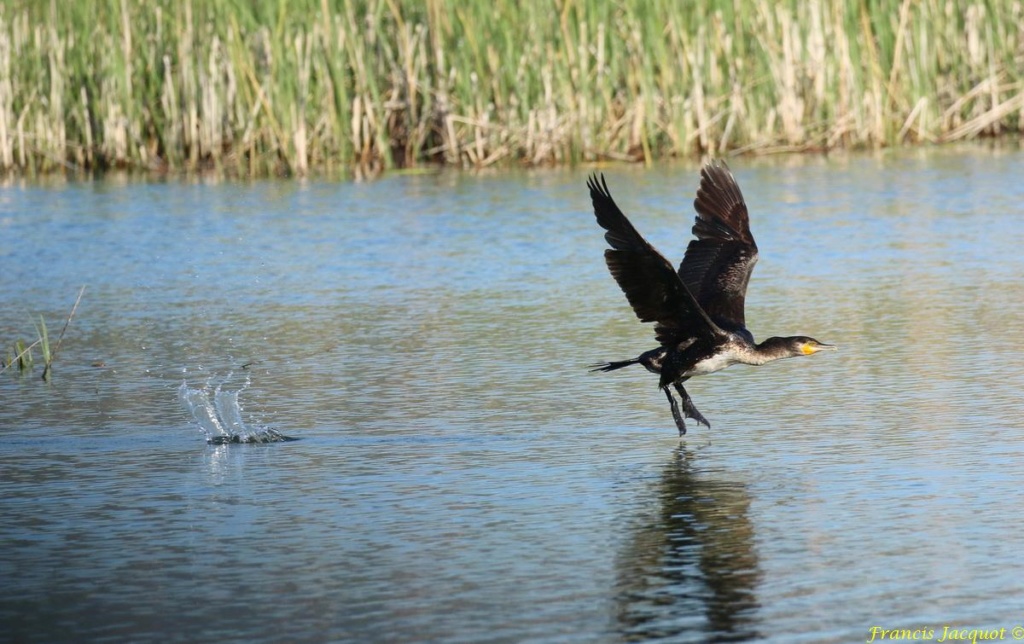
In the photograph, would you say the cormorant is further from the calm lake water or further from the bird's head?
the calm lake water

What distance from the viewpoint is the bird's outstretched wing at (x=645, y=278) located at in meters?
6.59

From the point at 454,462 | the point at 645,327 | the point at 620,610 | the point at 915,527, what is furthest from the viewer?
the point at 645,327

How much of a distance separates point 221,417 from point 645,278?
197cm

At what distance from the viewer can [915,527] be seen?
537cm

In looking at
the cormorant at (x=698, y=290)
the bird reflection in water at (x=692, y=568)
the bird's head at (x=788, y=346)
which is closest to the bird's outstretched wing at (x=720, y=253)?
the cormorant at (x=698, y=290)

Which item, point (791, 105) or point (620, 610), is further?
point (791, 105)

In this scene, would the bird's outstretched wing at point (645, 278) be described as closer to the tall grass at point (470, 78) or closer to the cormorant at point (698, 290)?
the cormorant at point (698, 290)

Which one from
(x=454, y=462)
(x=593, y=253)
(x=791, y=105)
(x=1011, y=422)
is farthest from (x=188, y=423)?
(x=791, y=105)

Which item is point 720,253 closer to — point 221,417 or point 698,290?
point 698,290

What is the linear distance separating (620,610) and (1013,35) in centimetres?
1561

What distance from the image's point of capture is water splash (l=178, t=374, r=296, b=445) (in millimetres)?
7207

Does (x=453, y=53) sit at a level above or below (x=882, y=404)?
above

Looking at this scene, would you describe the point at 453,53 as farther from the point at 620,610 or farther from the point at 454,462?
the point at 620,610

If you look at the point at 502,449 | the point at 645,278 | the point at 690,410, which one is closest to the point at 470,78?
the point at 690,410
